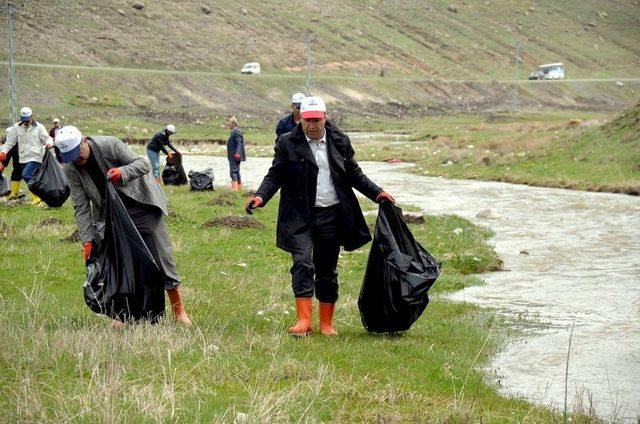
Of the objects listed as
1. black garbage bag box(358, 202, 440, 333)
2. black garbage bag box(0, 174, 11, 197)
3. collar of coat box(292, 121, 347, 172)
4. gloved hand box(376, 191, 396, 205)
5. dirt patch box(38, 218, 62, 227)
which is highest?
collar of coat box(292, 121, 347, 172)

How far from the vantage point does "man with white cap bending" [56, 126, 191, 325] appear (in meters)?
7.65

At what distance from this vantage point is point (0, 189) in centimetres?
1941

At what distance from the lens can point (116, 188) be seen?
7938 mm

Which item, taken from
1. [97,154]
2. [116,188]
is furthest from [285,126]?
[97,154]

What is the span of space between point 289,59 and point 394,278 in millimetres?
75459

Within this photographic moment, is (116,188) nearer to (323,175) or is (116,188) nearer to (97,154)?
(97,154)

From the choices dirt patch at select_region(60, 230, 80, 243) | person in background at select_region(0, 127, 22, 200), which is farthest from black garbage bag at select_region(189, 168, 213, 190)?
dirt patch at select_region(60, 230, 80, 243)

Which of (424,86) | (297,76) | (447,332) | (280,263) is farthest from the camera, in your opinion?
(424,86)

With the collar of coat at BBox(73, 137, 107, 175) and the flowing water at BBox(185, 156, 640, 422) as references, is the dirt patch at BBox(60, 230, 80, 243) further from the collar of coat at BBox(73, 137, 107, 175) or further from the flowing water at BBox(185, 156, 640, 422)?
the collar of coat at BBox(73, 137, 107, 175)

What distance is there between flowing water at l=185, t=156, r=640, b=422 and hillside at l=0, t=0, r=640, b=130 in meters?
33.0

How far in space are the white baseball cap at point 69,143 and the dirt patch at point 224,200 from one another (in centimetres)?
1098

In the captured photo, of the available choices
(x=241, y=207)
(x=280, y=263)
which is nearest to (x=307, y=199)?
(x=280, y=263)

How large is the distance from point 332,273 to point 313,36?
3236 inches

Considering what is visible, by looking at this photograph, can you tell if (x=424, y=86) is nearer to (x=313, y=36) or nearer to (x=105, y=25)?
(x=313, y=36)
